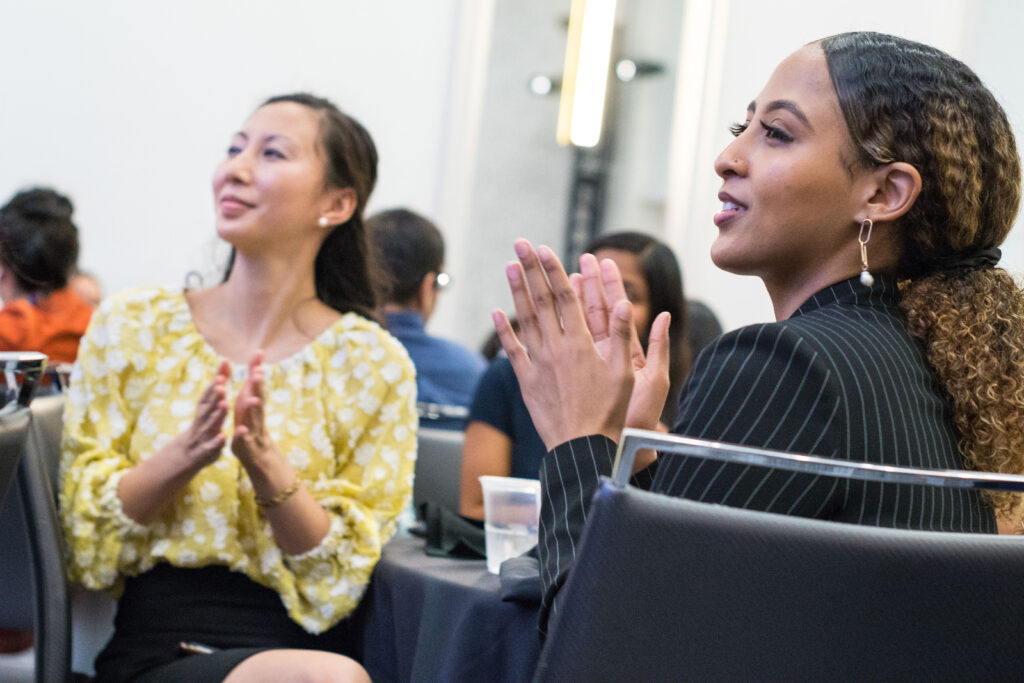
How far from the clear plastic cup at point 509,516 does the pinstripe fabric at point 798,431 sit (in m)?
0.45

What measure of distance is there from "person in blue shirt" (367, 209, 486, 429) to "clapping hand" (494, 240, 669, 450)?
2.00 metres

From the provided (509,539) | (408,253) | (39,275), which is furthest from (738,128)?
(408,253)

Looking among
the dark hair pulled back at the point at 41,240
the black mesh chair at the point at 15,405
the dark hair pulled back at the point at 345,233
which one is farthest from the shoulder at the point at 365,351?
the black mesh chair at the point at 15,405

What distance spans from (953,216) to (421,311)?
2.20 metres

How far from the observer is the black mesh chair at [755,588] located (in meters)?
0.76

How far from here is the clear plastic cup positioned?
58.9 inches

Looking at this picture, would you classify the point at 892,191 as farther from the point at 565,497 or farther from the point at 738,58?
the point at 738,58

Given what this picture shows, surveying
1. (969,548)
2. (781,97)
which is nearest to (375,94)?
(781,97)

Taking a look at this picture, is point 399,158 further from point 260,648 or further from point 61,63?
point 260,648

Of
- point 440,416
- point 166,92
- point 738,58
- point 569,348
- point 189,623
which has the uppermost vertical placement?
point 738,58

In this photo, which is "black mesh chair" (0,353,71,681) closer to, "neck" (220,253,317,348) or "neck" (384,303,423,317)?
"neck" (220,253,317,348)

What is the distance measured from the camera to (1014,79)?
3.65 metres

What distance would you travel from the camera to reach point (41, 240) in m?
2.18

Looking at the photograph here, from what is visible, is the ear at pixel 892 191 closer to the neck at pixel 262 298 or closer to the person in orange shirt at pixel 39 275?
Answer: the neck at pixel 262 298
